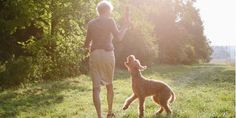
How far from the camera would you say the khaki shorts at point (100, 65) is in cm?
961

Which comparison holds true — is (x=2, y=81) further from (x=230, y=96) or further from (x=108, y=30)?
(x=108, y=30)

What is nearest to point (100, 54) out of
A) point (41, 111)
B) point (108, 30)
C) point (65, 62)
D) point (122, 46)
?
point (108, 30)

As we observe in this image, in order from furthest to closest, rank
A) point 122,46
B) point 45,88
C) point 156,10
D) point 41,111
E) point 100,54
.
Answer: point 156,10
point 122,46
point 45,88
point 41,111
point 100,54

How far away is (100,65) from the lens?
9.63m

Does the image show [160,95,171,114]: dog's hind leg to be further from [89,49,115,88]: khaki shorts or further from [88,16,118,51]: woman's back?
[88,16,118,51]: woman's back

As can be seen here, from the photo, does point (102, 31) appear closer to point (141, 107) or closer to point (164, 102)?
point (141, 107)

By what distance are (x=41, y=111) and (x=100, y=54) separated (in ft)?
14.0

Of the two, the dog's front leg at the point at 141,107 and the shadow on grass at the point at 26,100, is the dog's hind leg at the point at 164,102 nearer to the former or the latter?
the dog's front leg at the point at 141,107

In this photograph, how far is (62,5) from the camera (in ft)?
78.5

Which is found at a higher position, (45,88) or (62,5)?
(62,5)

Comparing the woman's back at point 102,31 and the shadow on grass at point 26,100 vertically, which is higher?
the woman's back at point 102,31

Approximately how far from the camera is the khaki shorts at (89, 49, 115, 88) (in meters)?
9.61

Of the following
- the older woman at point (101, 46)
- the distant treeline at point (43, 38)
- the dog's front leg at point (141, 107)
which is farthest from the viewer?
the distant treeline at point (43, 38)

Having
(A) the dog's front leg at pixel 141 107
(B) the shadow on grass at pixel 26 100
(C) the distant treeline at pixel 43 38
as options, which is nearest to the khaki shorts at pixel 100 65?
(A) the dog's front leg at pixel 141 107
